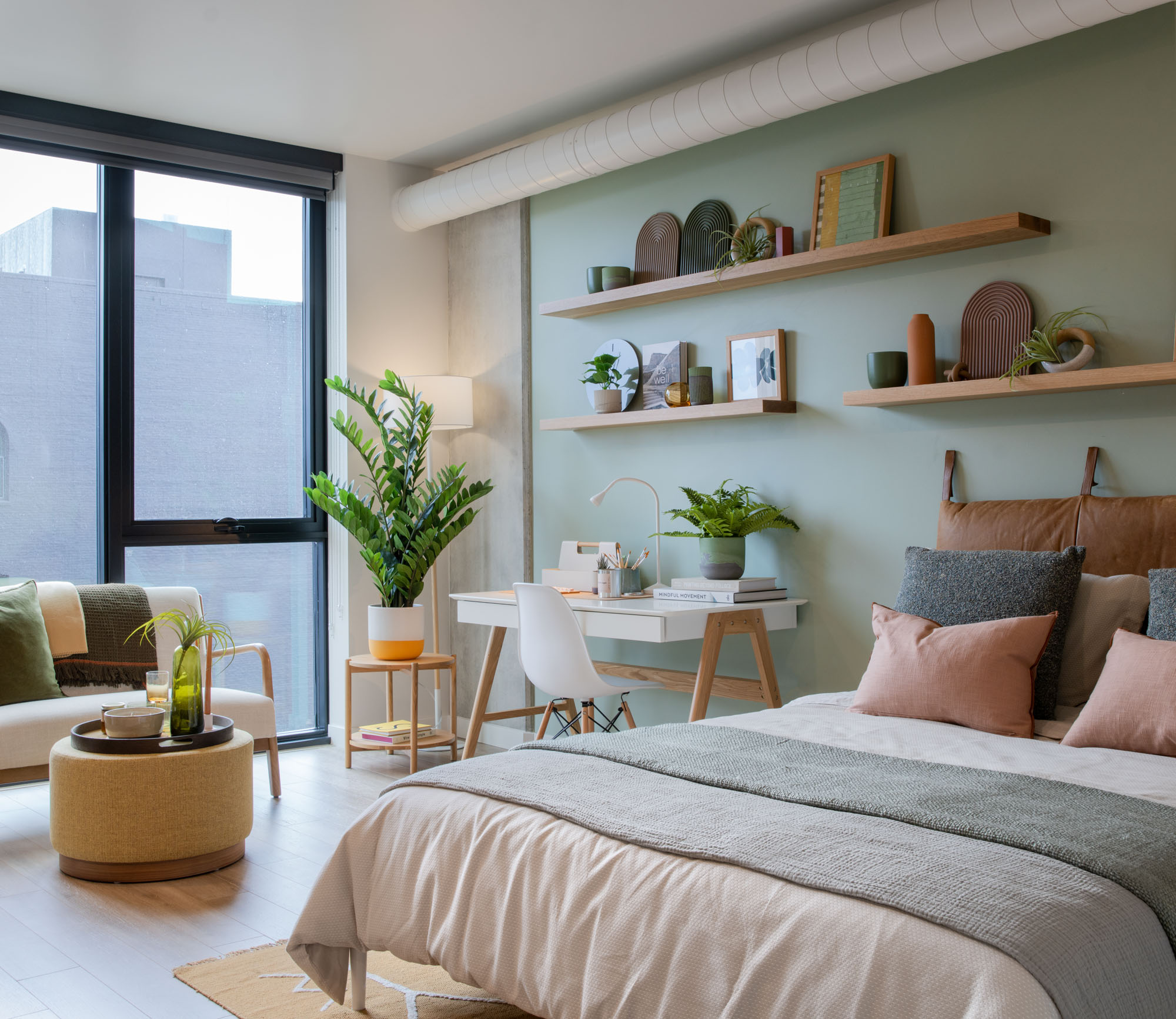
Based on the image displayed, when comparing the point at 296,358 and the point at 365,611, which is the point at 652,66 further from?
the point at 365,611

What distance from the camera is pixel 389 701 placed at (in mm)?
5191

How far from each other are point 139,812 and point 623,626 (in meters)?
1.60

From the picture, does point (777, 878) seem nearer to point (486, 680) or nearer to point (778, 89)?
→ point (778, 89)

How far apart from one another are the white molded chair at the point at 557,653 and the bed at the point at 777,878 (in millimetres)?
1294

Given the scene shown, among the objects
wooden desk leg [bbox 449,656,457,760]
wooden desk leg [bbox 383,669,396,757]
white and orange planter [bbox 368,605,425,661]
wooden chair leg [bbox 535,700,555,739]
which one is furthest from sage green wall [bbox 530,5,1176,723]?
wooden desk leg [bbox 383,669,396,757]

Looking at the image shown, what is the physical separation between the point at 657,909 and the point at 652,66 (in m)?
3.30

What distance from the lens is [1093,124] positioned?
10.6ft

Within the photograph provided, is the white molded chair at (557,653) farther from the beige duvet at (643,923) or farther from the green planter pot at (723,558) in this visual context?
the beige duvet at (643,923)

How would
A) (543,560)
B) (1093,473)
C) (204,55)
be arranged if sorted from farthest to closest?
1. (543,560)
2. (204,55)
3. (1093,473)

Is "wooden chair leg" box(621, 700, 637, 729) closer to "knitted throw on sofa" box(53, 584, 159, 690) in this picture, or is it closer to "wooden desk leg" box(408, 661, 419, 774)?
"wooden desk leg" box(408, 661, 419, 774)

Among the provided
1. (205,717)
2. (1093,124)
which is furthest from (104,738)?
(1093,124)

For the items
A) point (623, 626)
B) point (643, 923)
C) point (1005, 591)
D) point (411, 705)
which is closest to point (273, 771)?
point (411, 705)

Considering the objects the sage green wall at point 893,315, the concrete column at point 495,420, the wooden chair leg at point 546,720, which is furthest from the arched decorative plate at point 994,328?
the concrete column at point 495,420

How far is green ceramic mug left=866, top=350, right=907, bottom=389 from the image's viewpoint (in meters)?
3.59
